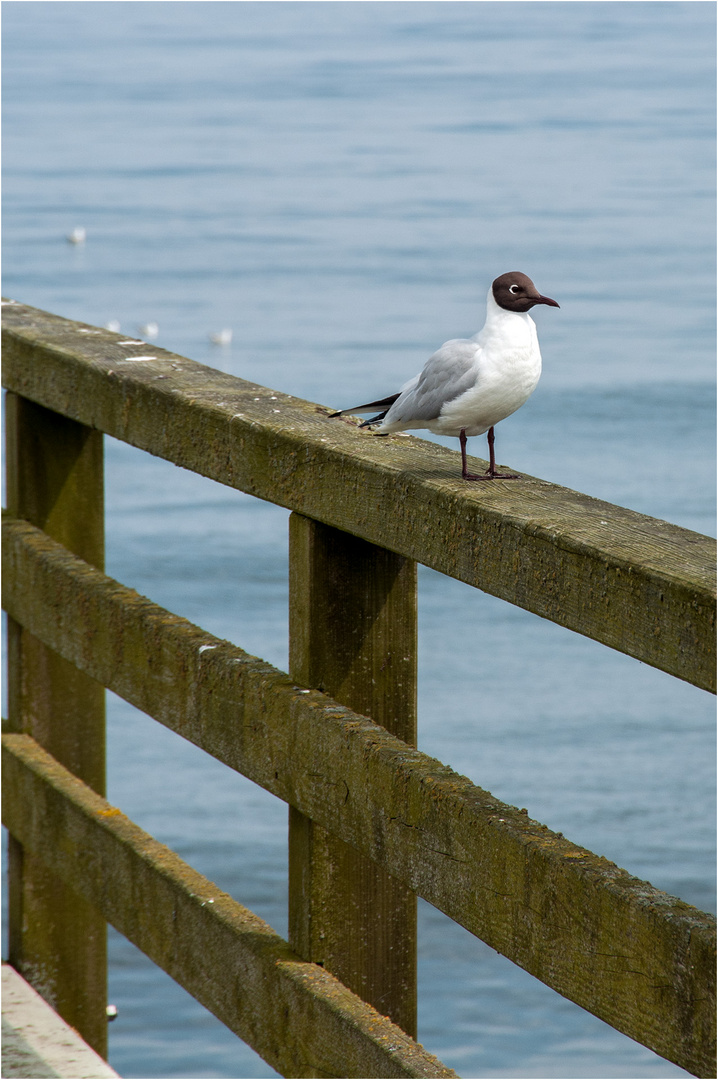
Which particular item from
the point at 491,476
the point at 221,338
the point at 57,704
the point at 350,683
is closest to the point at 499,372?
the point at 491,476

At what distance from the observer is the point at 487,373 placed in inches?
72.5

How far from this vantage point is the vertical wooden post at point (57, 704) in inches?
102

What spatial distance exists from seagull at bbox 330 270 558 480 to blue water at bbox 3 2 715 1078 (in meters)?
2.05

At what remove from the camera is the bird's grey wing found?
1.85 meters

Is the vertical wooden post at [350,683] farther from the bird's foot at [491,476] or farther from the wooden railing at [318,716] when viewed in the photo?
the bird's foot at [491,476]

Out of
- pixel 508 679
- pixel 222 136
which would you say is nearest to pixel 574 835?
pixel 508 679

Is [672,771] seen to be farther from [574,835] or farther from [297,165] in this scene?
[297,165]

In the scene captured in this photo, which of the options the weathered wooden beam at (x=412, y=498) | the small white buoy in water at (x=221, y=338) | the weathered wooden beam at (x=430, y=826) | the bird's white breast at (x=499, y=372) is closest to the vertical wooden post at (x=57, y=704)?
the weathered wooden beam at (x=412, y=498)

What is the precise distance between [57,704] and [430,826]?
1.12 m

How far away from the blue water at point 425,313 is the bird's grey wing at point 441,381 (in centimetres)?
205

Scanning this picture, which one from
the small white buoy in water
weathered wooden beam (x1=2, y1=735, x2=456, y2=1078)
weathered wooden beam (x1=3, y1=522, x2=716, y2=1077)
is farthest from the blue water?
weathered wooden beam (x1=3, y1=522, x2=716, y2=1077)

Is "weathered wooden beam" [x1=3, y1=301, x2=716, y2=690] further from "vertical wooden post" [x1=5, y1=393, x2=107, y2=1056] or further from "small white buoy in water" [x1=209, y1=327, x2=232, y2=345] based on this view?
"small white buoy in water" [x1=209, y1=327, x2=232, y2=345]

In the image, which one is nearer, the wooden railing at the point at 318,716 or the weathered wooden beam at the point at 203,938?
the wooden railing at the point at 318,716

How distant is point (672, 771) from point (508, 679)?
2.52 ft
